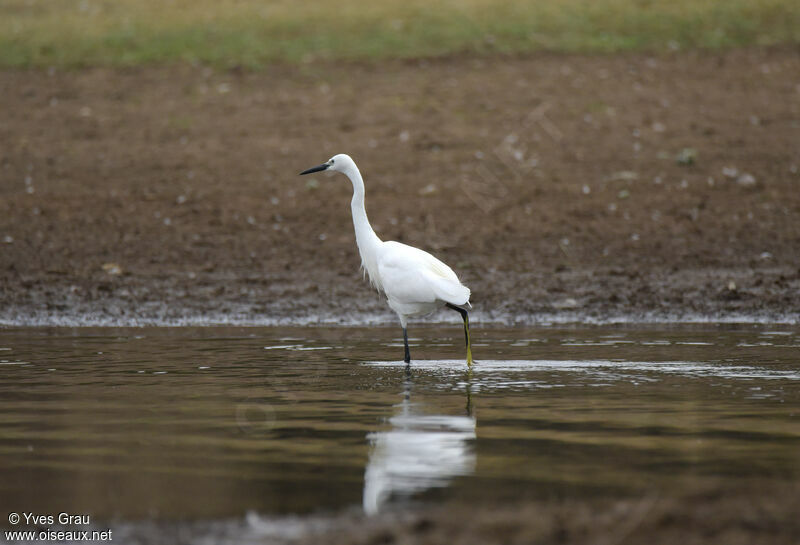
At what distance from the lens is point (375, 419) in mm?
6645

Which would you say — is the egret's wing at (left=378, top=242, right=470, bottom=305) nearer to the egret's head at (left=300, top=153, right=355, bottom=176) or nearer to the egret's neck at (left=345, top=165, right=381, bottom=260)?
the egret's neck at (left=345, top=165, right=381, bottom=260)

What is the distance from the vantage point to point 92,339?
10398 millimetres

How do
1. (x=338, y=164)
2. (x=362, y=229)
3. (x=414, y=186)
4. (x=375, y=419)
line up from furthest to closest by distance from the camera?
(x=414, y=186) < (x=338, y=164) < (x=362, y=229) < (x=375, y=419)

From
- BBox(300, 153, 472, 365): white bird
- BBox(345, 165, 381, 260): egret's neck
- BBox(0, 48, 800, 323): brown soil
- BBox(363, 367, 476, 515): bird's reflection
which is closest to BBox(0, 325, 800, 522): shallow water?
BBox(363, 367, 476, 515): bird's reflection

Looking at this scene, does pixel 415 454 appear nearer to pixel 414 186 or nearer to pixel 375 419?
pixel 375 419

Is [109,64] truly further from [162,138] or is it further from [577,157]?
[577,157]

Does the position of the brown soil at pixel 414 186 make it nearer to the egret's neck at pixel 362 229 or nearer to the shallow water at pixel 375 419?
the egret's neck at pixel 362 229

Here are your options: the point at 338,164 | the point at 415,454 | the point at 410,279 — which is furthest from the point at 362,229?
the point at 415,454

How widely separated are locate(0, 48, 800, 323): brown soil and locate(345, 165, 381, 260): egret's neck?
1.91m

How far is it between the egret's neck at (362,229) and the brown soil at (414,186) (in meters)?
1.91

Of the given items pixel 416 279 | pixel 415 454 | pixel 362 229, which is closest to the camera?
pixel 415 454

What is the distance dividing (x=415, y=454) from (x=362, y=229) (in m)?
4.77

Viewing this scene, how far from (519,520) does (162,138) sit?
46.5 feet

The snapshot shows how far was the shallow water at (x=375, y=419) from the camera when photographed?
501 centimetres
